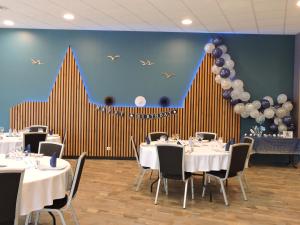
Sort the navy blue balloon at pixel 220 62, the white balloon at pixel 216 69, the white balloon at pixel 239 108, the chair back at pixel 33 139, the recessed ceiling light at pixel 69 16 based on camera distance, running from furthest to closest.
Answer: the white balloon at pixel 216 69 < the navy blue balloon at pixel 220 62 < the white balloon at pixel 239 108 < the recessed ceiling light at pixel 69 16 < the chair back at pixel 33 139

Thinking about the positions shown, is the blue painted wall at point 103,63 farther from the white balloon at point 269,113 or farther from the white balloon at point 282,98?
the white balloon at point 282,98

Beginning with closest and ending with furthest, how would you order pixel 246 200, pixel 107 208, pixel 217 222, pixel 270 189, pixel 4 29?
pixel 217 222 → pixel 107 208 → pixel 246 200 → pixel 270 189 → pixel 4 29

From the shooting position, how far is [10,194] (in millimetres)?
3018

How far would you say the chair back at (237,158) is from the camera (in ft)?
17.5

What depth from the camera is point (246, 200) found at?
5.81 m

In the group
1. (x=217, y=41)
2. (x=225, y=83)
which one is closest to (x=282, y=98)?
(x=225, y=83)

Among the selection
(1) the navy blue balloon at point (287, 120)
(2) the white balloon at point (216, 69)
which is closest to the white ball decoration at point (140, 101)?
(2) the white balloon at point (216, 69)

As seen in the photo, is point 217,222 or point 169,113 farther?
point 169,113

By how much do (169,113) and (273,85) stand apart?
2.90 m

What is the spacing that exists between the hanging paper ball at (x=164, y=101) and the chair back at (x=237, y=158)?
4.06 m

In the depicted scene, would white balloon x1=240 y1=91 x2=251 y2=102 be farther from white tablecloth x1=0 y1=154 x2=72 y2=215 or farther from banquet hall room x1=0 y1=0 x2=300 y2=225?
white tablecloth x1=0 y1=154 x2=72 y2=215

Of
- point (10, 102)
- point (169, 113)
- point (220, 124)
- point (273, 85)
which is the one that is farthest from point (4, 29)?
point (273, 85)

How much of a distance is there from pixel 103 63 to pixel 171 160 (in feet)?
16.3

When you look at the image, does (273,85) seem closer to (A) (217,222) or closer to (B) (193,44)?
(B) (193,44)
